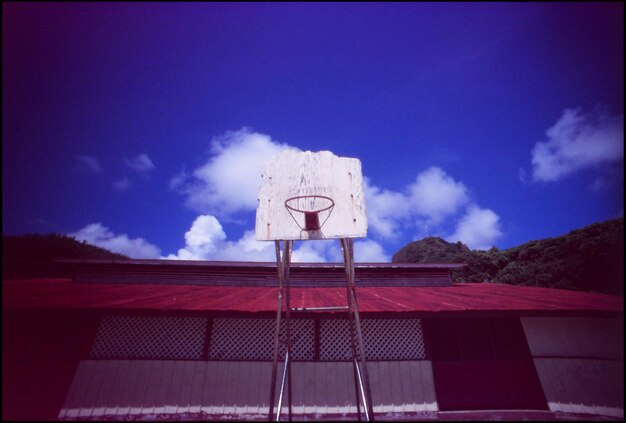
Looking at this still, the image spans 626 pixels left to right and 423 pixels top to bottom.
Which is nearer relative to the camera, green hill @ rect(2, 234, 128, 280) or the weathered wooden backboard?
the weathered wooden backboard

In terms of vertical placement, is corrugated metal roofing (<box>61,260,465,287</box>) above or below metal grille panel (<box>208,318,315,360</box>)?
above

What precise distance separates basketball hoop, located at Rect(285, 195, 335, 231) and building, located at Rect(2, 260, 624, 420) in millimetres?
2544

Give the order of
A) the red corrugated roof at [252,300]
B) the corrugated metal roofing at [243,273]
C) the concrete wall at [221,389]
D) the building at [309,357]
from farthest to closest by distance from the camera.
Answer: the corrugated metal roofing at [243,273] → the concrete wall at [221,389] → the building at [309,357] → the red corrugated roof at [252,300]

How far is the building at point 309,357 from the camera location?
6.20 metres

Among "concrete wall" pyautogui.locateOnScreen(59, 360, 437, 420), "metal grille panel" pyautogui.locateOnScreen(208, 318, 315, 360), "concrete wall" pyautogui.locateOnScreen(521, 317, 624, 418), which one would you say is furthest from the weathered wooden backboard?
"concrete wall" pyautogui.locateOnScreen(521, 317, 624, 418)

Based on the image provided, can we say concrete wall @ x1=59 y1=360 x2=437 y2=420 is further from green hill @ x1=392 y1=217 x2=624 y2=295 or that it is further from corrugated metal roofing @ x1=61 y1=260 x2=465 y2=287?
green hill @ x1=392 y1=217 x2=624 y2=295

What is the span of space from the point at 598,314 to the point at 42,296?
12.7 m

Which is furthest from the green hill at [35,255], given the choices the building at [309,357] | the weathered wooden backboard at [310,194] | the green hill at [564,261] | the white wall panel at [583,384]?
the green hill at [564,261]

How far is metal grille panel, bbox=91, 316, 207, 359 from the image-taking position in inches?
273

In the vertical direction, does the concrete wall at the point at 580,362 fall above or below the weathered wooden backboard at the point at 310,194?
below

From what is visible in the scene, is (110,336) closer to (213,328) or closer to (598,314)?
(213,328)

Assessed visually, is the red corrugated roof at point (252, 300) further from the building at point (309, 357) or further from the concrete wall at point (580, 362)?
the concrete wall at point (580, 362)

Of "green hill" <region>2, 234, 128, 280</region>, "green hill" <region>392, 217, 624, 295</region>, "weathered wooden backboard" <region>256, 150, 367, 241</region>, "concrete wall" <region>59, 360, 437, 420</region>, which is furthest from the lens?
"green hill" <region>392, 217, 624, 295</region>

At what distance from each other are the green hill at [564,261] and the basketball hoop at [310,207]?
10.9m
